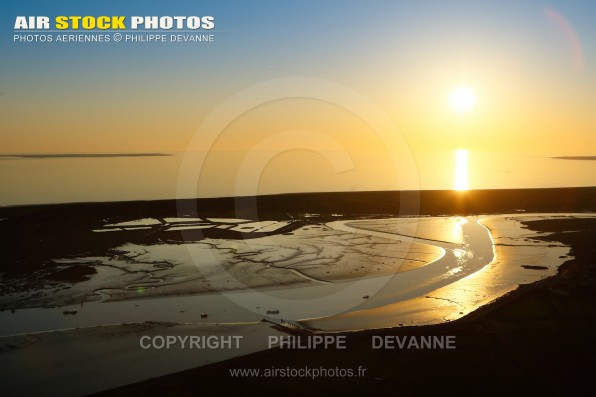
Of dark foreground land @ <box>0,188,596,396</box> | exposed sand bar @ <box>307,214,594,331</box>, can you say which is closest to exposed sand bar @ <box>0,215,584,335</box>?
exposed sand bar @ <box>307,214,594,331</box>

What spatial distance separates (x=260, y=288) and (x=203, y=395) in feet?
24.5

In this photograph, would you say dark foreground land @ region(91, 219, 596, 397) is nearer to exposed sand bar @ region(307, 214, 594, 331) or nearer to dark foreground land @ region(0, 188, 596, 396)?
dark foreground land @ region(0, 188, 596, 396)

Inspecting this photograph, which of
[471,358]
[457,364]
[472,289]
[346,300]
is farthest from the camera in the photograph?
[472,289]

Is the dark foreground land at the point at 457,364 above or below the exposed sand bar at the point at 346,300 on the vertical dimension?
below

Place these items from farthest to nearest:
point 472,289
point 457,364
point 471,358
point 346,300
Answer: point 472,289 < point 346,300 < point 471,358 < point 457,364

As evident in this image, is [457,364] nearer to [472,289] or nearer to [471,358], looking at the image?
[471,358]

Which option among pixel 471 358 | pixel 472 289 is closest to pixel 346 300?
pixel 472 289

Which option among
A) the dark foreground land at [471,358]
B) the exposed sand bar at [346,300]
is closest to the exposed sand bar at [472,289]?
the exposed sand bar at [346,300]

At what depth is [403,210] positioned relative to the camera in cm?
3981

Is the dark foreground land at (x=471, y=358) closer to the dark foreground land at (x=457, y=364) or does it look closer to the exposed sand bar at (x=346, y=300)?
the dark foreground land at (x=457, y=364)

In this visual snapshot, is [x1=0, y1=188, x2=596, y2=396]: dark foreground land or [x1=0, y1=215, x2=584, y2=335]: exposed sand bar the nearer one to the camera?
[x1=0, y1=188, x2=596, y2=396]: dark foreground land

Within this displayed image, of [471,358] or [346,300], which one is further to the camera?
[346,300]

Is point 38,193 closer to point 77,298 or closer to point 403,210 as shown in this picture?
point 403,210

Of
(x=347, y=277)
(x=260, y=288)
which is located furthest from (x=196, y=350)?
(x=347, y=277)
